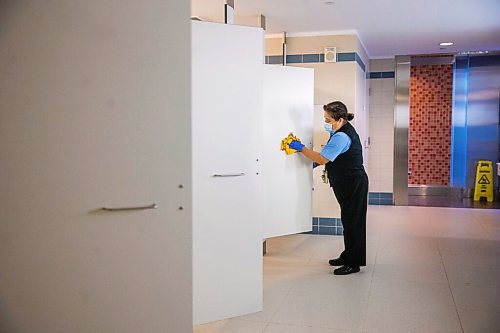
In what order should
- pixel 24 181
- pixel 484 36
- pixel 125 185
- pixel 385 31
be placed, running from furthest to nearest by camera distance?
pixel 484 36 < pixel 385 31 < pixel 125 185 < pixel 24 181

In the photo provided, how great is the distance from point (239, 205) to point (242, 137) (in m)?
0.45

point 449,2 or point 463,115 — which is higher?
point 449,2

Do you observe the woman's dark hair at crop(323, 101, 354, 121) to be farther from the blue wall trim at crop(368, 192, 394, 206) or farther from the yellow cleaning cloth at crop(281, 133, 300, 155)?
the blue wall trim at crop(368, 192, 394, 206)

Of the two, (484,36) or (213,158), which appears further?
(484,36)

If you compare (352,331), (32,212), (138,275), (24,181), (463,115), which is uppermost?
(463,115)

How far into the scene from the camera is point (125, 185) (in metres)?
2.15

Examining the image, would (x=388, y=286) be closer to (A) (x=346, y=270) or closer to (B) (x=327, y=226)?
(A) (x=346, y=270)

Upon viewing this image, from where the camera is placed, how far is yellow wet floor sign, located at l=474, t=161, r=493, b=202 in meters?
8.82

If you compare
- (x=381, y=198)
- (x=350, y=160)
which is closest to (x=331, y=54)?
(x=350, y=160)

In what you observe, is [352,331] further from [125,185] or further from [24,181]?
[24,181]

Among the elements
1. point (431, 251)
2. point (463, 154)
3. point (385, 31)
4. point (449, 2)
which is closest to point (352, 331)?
point (431, 251)

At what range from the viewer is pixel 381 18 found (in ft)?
18.0

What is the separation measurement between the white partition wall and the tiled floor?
442 mm

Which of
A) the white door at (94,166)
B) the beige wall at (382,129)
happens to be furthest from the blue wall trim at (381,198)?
the white door at (94,166)
